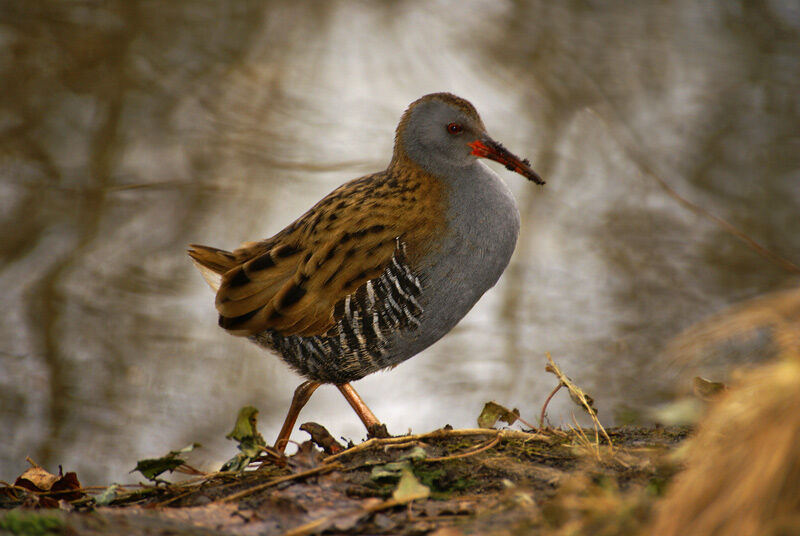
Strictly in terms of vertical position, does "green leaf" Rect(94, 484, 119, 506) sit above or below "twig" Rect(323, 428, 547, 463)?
above

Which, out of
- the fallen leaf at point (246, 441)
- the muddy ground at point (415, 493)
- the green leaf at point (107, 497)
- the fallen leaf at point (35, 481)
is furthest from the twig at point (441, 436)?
the fallen leaf at point (35, 481)

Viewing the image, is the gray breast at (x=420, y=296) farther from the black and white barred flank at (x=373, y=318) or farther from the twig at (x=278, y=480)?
the twig at (x=278, y=480)

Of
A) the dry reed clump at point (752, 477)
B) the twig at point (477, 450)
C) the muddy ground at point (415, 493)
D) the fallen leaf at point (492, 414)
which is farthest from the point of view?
the fallen leaf at point (492, 414)

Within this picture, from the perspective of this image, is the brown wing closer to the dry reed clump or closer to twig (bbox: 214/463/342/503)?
twig (bbox: 214/463/342/503)

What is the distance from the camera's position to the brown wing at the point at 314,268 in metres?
3.08

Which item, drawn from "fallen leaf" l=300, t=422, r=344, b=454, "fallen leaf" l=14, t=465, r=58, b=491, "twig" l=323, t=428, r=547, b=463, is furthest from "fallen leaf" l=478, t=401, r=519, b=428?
"fallen leaf" l=14, t=465, r=58, b=491

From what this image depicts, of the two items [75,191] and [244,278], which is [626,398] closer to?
[244,278]

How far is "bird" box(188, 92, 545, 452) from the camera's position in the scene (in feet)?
10.0

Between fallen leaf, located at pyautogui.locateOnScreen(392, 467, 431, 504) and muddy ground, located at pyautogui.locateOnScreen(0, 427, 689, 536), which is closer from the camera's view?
muddy ground, located at pyautogui.locateOnScreen(0, 427, 689, 536)

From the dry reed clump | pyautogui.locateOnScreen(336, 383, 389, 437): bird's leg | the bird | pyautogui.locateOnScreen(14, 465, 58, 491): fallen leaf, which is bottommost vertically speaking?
the dry reed clump

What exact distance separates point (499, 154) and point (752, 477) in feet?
7.56

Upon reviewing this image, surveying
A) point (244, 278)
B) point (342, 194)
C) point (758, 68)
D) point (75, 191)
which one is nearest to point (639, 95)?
point (758, 68)

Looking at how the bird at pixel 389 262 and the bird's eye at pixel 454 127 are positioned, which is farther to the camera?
the bird's eye at pixel 454 127

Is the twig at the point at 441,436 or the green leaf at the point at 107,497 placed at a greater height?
the green leaf at the point at 107,497
